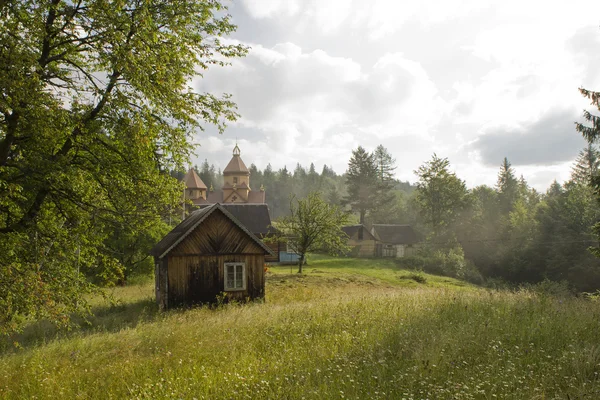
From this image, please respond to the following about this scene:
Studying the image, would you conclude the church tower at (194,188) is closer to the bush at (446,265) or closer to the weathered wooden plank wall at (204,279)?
the bush at (446,265)

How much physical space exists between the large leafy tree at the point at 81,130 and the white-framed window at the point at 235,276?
10.7 m

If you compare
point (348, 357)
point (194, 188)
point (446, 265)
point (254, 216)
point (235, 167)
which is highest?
point (235, 167)

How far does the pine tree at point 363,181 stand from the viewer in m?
75.2

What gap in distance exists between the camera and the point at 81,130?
7855 millimetres

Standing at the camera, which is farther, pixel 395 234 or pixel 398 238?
pixel 395 234

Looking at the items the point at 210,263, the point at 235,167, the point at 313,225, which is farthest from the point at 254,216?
the point at 210,263

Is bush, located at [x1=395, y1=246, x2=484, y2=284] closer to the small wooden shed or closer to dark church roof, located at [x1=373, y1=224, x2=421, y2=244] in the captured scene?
dark church roof, located at [x1=373, y1=224, x2=421, y2=244]

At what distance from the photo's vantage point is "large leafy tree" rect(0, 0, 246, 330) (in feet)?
23.8

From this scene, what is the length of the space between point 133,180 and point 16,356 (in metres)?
5.52

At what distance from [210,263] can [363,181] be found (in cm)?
5851

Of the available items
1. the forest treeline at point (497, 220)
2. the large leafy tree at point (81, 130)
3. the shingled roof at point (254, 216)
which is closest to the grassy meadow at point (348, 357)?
the large leafy tree at point (81, 130)

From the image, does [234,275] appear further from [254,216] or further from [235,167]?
[235,167]

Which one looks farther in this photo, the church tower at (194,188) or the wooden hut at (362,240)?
the church tower at (194,188)

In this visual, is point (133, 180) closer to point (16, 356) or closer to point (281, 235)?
point (16, 356)
